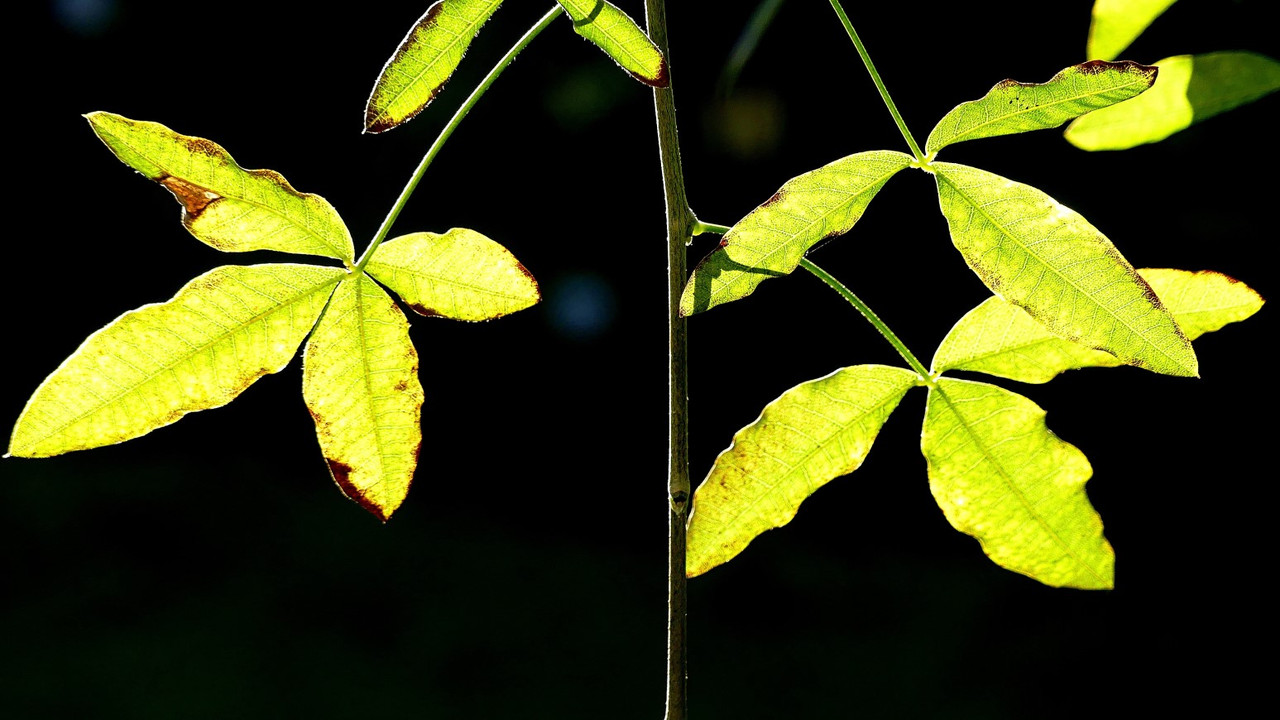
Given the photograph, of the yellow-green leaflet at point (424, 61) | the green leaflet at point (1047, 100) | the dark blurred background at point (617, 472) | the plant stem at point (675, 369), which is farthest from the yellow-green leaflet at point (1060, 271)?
the dark blurred background at point (617, 472)

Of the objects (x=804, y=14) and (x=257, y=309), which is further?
(x=804, y=14)

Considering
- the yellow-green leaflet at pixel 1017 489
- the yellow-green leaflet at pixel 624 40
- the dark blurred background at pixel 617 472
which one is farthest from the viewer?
the dark blurred background at pixel 617 472

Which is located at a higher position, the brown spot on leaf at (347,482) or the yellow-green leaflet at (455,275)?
the yellow-green leaflet at (455,275)

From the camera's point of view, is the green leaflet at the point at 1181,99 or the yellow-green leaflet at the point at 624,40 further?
the green leaflet at the point at 1181,99

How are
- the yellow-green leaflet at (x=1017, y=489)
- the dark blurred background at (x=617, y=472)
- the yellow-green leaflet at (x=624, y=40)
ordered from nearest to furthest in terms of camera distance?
the yellow-green leaflet at (x=624, y=40) < the yellow-green leaflet at (x=1017, y=489) < the dark blurred background at (x=617, y=472)

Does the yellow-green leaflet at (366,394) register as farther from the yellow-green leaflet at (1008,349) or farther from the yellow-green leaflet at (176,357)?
the yellow-green leaflet at (1008,349)

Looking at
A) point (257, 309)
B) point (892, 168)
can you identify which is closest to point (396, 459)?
point (257, 309)

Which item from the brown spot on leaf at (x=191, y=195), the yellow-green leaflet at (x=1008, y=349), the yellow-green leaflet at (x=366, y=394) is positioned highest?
the brown spot on leaf at (x=191, y=195)

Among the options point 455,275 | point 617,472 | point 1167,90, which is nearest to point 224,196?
point 455,275

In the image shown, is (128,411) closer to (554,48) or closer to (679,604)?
(679,604)

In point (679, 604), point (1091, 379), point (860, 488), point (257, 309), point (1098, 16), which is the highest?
point (1091, 379)
